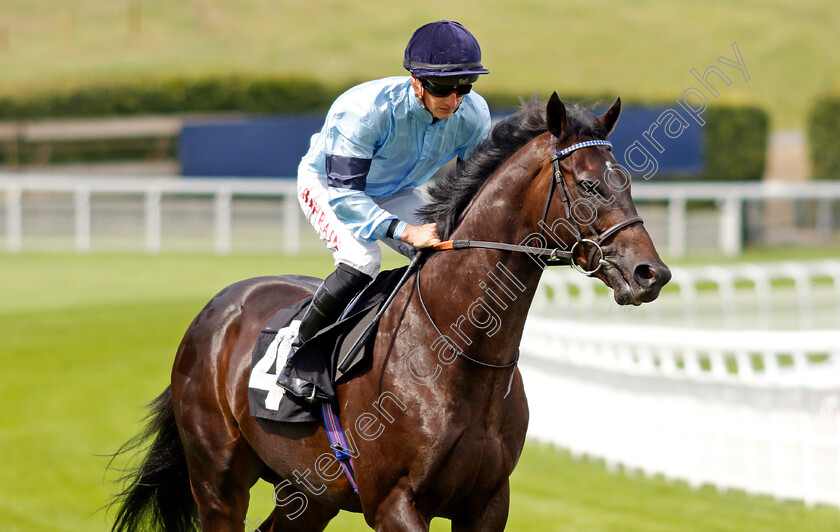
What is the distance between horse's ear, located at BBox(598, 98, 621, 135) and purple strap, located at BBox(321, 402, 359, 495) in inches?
47.3

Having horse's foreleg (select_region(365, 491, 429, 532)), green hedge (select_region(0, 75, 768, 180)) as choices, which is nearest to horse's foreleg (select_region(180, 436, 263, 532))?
horse's foreleg (select_region(365, 491, 429, 532))

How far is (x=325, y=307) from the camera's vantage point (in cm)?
330

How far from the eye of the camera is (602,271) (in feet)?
9.23

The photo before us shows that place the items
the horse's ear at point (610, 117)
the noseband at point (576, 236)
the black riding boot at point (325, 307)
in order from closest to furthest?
the noseband at point (576, 236) < the horse's ear at point (610, 117) < the black riding boot at point (325, 307)

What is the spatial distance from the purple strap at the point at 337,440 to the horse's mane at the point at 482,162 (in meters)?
0.66

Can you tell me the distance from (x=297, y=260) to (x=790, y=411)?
32.3 ft

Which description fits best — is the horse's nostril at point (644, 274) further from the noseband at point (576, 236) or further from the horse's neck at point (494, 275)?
the horse's neck at point (494, 275)

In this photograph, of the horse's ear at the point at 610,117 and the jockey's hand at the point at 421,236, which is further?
the jockey's hand at the point at 421,236

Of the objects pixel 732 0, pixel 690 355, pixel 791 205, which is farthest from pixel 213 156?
pixel 732 0

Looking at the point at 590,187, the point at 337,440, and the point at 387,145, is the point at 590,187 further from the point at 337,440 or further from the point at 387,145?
the point at 337,440

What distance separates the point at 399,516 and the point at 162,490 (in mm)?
1540

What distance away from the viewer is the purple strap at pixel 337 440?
3295 millimetres

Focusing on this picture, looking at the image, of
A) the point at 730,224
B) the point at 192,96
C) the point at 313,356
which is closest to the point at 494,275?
the point at 313,356

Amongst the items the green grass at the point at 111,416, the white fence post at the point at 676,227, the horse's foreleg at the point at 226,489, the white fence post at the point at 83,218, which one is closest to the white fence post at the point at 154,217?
the white fence post at the point at 83,218
